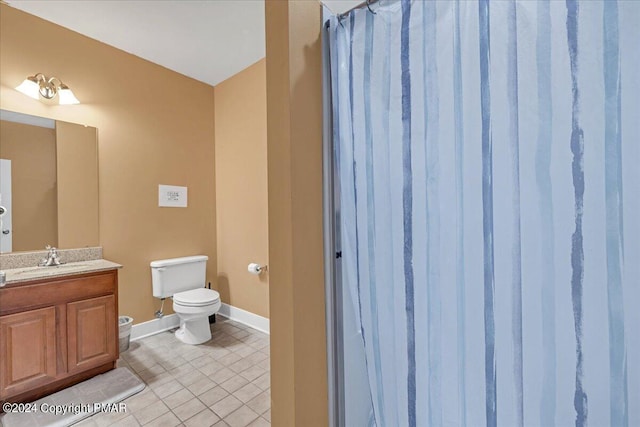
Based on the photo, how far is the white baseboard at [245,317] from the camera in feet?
8.87

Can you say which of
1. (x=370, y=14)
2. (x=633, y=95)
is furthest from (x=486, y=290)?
(x=370, y=14)

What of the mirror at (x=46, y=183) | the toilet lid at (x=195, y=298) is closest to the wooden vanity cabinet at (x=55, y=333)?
the toilet lid at (x=195, y=298)

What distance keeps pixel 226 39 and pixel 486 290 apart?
102 inches

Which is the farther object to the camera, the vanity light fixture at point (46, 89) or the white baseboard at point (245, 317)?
the white baseboard at point (245, 317)

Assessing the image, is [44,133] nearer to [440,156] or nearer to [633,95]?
[440,156]

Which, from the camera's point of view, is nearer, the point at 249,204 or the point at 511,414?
the point at 511,414

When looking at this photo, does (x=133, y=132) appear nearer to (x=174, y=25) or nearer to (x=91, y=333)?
(x=174, y=25)

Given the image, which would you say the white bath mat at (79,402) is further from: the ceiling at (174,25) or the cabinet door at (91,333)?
the ceiling at (174,25)

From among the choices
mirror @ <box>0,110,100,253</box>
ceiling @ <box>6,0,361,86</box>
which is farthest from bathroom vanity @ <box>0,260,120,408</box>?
ceiling @ <box>6,0,361,86</box>

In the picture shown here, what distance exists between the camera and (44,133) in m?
2.13

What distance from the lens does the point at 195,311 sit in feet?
7.55

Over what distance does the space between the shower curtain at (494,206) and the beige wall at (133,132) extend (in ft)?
7.58

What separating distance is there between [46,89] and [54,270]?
1357 millimetres

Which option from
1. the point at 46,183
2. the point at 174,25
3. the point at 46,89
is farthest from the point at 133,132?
the point at 174,25
